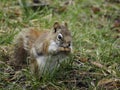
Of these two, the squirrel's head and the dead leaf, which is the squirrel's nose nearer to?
the squirrel's head

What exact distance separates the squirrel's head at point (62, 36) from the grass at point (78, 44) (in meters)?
0.41

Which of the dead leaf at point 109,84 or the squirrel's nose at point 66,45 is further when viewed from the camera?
the dead leaf at point 109,84

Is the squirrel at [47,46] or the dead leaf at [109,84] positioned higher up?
the squirrel at [47,46]

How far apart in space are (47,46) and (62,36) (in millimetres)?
188

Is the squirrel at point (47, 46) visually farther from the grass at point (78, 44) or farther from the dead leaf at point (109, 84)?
the dead leaf at point (109, 84)

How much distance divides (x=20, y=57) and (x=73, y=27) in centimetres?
155

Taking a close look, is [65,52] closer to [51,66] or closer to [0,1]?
[51,66]

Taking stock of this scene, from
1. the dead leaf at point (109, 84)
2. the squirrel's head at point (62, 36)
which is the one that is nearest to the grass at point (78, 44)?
the dead leaf at point (109, 84)

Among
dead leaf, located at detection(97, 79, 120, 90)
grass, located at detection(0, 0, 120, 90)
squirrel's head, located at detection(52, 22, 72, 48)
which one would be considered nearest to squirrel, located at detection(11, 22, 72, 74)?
squirrel's head, located at detection(52, 22, 72, 48)

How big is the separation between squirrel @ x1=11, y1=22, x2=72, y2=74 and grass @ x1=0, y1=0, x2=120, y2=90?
15cm

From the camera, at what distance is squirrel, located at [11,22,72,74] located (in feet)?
14.9

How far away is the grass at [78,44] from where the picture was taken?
500 cm

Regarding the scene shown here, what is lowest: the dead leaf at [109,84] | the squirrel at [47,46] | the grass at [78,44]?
the dead leaf at [109,84]

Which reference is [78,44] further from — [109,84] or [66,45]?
[66,45]
